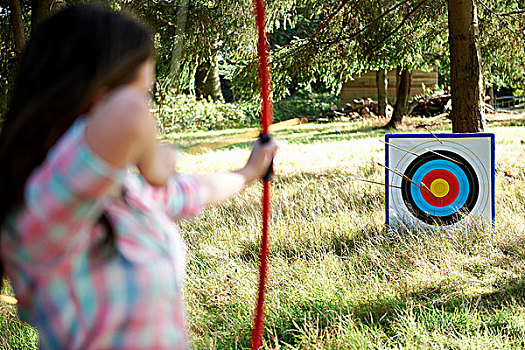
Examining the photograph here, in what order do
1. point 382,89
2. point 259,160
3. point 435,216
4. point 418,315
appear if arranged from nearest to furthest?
point 259,160
point 418,315
point 435,216
point 382,89

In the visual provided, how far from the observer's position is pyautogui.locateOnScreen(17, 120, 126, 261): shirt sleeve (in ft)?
2.16

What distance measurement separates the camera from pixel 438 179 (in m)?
3.17

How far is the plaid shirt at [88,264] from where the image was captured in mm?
686

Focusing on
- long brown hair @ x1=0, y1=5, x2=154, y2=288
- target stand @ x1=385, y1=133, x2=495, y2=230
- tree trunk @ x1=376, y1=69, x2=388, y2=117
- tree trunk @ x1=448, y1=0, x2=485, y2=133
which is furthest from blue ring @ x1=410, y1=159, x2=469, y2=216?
tree trunk @ x1=376, y1=69, x2=388, y2=117

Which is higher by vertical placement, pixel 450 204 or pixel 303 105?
pixel 303 105

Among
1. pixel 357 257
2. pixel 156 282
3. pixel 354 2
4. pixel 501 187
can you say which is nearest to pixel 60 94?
pixel 156 282

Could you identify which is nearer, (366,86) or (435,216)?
(435,216)

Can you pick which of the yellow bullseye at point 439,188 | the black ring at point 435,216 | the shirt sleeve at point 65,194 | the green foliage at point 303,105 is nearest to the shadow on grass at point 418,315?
the black ring at point 435,216

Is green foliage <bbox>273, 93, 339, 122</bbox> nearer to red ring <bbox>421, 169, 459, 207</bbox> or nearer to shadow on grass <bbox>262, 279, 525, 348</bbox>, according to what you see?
red ring <bbox>421, 169, 459, 207</bbox>

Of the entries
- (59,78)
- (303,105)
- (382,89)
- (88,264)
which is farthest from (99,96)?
(303,105)

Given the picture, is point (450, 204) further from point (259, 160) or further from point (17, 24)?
point (17, 24)

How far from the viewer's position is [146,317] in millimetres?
784

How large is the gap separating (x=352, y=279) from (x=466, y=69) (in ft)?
7.85

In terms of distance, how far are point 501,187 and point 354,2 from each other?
2.31m
